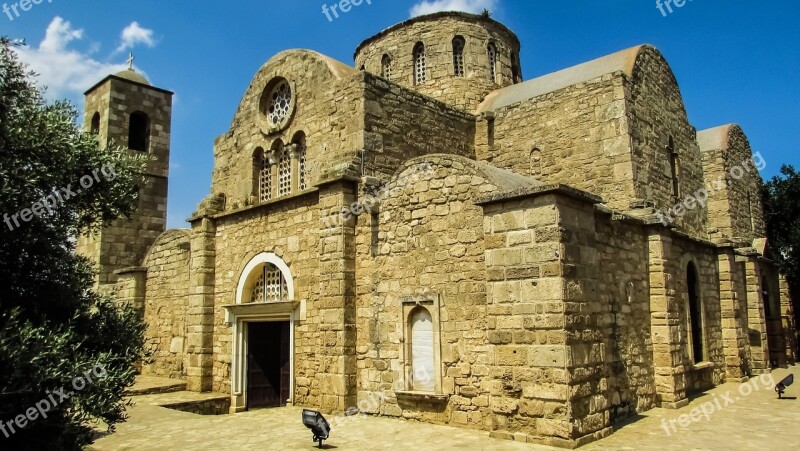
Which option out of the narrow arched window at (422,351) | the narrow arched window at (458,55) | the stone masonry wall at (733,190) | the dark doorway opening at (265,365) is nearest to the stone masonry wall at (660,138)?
the stone masonry wall at (733,190)

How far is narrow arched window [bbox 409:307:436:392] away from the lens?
941cm

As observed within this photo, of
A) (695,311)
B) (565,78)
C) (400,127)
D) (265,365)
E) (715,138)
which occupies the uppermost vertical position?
(565,78)

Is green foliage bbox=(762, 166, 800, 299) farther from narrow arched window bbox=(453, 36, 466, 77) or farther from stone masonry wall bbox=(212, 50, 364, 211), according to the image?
stone masonry wall bbox=(212, 50, 364, 211)

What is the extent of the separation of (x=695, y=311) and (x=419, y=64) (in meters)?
9.82

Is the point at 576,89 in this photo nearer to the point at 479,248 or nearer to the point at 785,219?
the point at 479,248

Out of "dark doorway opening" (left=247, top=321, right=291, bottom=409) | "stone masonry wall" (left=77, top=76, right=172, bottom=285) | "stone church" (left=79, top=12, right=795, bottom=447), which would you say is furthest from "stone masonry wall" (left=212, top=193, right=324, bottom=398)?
"stone masonry wall" (left=77, top=76, right=172, bottom=285)

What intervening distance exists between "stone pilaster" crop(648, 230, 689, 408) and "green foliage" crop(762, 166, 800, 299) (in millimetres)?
13183

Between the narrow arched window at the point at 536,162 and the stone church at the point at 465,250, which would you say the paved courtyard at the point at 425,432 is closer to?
the stone church at the point at 465,250

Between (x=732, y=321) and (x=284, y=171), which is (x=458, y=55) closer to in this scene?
(x=284, y=171)

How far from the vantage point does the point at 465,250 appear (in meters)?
9.18

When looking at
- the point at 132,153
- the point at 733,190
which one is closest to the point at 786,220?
the point at 733,190

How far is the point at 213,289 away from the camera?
13844 mm

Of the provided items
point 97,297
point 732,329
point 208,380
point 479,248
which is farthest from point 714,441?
point 208,380

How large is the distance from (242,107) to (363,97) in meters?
4.59
